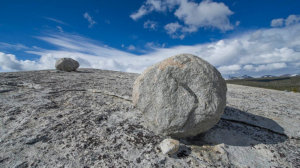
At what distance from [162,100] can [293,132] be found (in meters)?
5.16

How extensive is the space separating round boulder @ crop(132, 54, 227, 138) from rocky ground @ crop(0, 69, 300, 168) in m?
0.52

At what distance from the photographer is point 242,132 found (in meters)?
5.37

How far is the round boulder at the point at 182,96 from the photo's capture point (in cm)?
459

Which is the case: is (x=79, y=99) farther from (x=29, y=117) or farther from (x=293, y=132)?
(x=293, y=132)

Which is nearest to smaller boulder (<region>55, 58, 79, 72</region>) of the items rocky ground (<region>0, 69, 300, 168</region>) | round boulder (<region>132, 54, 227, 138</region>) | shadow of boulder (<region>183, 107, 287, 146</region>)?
rocky ground (<region>0, 69, 300, 168</region>)

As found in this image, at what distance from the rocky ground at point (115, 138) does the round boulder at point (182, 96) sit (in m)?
0.52

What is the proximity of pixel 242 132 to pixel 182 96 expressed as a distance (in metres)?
2.76

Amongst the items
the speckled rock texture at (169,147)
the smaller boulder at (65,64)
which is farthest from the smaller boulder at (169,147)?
the smaller boulder at (65,64)

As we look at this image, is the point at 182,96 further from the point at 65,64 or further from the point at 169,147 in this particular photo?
the point at 65,64

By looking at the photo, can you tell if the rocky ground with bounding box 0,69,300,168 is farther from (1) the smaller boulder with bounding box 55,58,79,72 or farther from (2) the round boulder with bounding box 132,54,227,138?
(1) the smaller boulder with bounding box 55,58,79,72

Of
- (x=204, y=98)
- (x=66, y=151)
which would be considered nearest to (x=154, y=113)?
(x=204, y=98)

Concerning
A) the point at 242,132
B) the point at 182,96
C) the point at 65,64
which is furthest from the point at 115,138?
the point at 65,64

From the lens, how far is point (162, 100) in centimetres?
471

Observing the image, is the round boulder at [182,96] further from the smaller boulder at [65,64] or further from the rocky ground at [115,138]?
the smaller boulder at [65,64]
